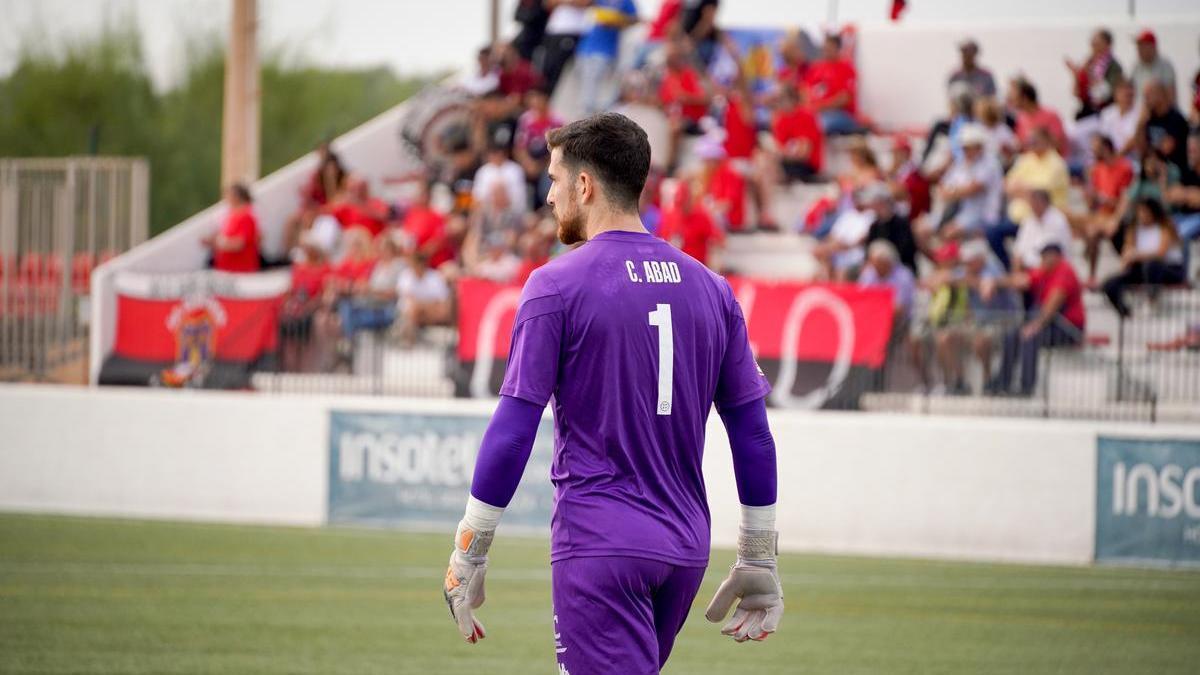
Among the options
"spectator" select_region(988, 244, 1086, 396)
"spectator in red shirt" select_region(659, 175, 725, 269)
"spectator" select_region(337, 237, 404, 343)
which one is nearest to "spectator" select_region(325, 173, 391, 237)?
"spectator" select_region(337, 237, 404, 343)

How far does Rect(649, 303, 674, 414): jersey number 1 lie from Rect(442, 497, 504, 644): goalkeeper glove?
55cm

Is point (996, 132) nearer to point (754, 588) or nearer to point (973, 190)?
point (973, 190)

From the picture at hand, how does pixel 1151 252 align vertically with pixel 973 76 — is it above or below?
below

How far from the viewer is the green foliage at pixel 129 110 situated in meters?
51.4

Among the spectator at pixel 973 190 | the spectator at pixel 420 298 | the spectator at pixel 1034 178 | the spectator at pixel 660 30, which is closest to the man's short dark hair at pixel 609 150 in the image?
the spectator at pixel 420 298

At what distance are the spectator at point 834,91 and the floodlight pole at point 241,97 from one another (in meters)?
7.42

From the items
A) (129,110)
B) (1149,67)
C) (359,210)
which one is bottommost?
→ (359,210)

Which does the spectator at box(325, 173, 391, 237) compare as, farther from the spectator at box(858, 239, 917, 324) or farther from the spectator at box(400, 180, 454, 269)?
the spectator at box(858, 239, 917, 324)

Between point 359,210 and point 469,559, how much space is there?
52.4ft

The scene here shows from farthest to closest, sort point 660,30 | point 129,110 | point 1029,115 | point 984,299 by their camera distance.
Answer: point 129,110 < point 660,30 < point 1029,115 < point 984,299

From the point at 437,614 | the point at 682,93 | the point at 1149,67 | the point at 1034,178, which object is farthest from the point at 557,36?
the point at 437,614

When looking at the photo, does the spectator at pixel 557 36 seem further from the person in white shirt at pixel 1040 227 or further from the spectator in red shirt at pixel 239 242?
the person in white shirt at pixel 1040 227

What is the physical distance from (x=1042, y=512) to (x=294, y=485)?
674 cm

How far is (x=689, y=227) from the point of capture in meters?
17.6
